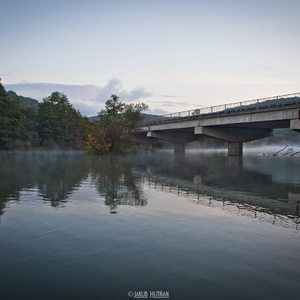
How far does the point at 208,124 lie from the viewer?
63719 mm

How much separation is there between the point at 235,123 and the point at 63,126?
70.5 meters

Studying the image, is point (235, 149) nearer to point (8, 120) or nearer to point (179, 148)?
point (179, 148)

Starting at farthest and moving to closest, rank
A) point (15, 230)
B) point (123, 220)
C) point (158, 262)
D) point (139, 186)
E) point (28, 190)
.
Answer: point (139, 186) < point (28, 190) < point (123, 220) < point (15, 230) < point (158, 262)

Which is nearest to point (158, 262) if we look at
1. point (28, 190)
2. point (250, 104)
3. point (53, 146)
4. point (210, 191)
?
point (210, 191)

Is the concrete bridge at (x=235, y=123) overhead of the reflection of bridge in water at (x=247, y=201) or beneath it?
overhead

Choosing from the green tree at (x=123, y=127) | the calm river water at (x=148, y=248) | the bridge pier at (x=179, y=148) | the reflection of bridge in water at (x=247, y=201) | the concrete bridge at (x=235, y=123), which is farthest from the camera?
the bridge pier at (x=179, y=148)

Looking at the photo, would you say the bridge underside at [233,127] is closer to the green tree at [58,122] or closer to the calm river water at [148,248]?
the green tree at [58,122]

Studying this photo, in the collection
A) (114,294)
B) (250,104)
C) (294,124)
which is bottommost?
(114,294)

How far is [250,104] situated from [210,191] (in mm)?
38525

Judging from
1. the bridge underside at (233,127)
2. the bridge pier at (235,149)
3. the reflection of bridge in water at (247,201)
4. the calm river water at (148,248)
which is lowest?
the calm river water at (148,248)

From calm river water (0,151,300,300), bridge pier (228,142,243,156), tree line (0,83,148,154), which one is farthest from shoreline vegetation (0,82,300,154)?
calm river water (0,151,300,300)

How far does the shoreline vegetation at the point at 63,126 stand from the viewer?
226ft

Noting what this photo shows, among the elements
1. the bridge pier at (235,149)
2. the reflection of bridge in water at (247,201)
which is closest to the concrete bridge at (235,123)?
the bridge pier at (235,149)

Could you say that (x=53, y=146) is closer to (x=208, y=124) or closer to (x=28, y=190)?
(x=208, y=124)
